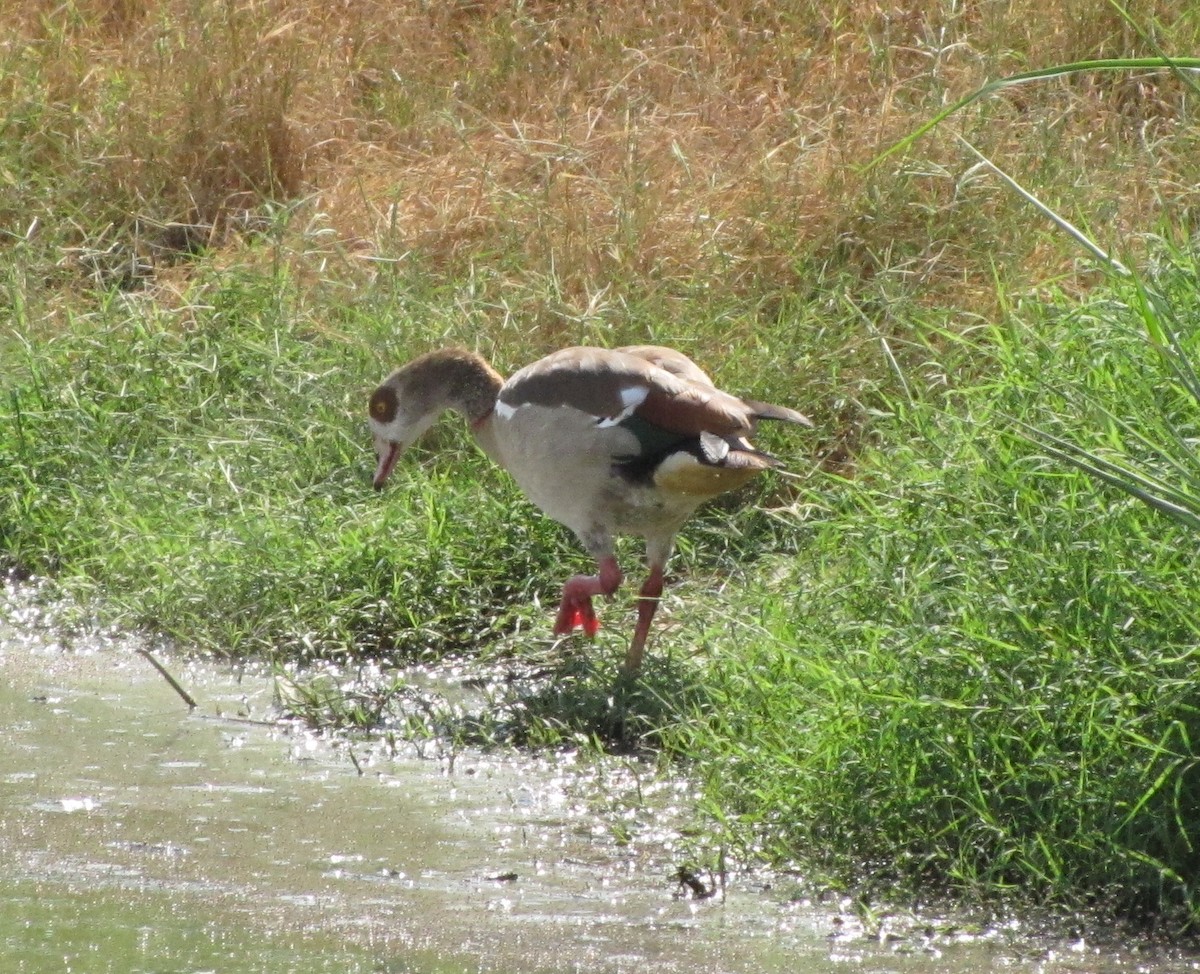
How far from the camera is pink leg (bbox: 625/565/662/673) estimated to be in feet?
17.5

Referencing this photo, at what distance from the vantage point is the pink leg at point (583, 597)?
18.1 feet

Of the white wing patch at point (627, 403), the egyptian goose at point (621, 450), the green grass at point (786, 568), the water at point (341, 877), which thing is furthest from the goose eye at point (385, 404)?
the water at point (341, 877)

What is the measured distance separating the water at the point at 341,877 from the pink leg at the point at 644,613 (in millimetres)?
598

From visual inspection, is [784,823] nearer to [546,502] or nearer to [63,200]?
[546,502]

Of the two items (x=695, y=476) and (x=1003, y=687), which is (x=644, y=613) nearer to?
(x=695, y=476)

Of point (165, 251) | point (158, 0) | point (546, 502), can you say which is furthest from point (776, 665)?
point (158, 0)

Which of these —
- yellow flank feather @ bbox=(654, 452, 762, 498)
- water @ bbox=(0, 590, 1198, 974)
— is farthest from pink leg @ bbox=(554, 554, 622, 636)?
water @ bbox=(0, 590, 1198, 974)

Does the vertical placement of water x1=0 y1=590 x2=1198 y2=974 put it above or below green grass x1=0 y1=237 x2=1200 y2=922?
below

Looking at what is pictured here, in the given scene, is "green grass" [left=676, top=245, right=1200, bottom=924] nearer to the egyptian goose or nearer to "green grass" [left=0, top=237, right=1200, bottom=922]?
"green grass" [left=0, top=237, right=1200, bottom=922]

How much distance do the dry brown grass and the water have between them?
291cm

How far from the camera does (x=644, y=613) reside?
216 inches

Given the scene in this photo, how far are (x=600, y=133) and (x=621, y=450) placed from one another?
3371 millimetres

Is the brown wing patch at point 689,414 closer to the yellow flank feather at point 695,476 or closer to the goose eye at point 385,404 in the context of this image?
the yellow flank feather at point 695,476

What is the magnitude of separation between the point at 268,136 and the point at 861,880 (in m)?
6.04
